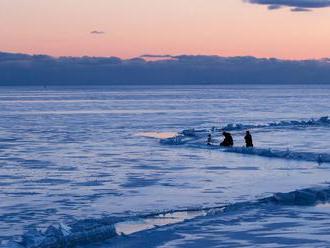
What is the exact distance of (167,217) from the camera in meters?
15.2

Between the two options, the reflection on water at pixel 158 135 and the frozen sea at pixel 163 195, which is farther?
the reflection on water at pixel 158 135

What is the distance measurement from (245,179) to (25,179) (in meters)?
6.71

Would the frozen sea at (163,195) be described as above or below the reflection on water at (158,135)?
Answer: above

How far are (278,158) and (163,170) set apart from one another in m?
6.67

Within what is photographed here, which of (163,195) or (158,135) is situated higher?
(163,195)

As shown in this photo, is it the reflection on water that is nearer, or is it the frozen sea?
the frozen sea

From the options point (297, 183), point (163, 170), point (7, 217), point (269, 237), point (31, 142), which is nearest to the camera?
point (269, 237)

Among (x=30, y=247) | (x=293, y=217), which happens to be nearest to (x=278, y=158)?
(x=293, y=217)

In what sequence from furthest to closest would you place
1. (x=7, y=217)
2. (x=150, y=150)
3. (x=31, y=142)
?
(x=31, y=142) → (x=150, y=150) → (x=7, y=217)

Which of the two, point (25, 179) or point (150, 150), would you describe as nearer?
point (25, 179)

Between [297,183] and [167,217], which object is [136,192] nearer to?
[167,217]

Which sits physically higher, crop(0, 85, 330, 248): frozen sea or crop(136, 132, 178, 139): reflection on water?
crop(0, 85, 330, 248): frozen sea

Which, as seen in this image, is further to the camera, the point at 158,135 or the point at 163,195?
the point at 158,135

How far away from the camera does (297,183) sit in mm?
20266
